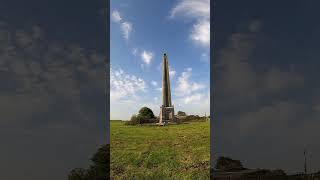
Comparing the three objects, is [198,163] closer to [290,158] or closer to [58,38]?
[290,158]

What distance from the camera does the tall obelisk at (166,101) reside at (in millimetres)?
14027

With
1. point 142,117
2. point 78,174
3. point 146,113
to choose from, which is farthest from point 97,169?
point 146,113

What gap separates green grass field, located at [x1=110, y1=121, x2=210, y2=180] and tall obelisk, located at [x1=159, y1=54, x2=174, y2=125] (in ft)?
1.39

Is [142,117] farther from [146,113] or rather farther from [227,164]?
[227,164]

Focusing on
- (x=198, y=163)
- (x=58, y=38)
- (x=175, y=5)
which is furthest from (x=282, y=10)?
(x=58, y=38)

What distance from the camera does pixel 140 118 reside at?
1381 centimetres

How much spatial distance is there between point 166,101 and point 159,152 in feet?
6.78

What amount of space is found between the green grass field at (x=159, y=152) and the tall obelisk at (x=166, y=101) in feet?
1.39

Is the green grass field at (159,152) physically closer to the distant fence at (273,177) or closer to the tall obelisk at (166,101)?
the tall obelisk at (166,101)

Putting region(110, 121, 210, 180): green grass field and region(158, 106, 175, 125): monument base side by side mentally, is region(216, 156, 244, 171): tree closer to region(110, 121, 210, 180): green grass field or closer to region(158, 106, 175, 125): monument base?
region(110, 121, 210, 180): green grass field

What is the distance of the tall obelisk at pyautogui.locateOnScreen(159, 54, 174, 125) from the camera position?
14027mm

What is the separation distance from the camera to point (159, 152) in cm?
1296

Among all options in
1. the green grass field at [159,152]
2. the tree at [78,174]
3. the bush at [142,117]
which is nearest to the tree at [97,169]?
the tree at [78,174]

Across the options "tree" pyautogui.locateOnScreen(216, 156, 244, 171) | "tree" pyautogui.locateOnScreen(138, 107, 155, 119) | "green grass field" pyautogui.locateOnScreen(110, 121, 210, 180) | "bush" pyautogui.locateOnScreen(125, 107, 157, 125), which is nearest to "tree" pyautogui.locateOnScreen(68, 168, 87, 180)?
"green grass field" pyautogui.locateOnScreen(110, 121, 210, 180)
